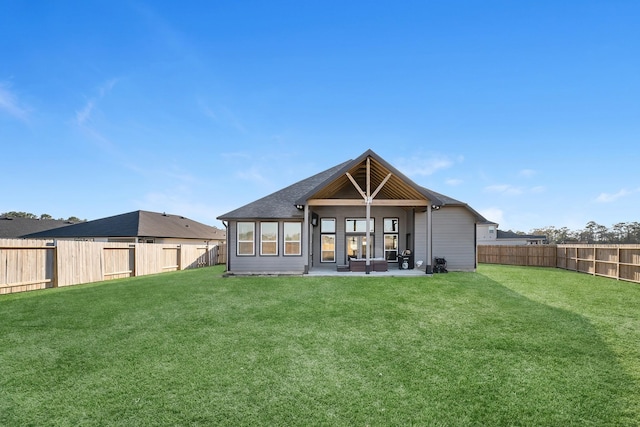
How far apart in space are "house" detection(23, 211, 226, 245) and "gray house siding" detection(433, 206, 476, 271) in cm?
1915

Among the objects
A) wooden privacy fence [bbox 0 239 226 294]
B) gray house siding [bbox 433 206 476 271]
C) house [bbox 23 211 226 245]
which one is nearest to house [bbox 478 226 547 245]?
gray house siding [bbox 433 206 476 271]

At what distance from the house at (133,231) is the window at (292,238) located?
12.7 meters

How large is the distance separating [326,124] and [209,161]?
322 inches

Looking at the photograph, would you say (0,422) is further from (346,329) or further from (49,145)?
Answer: (49,145)

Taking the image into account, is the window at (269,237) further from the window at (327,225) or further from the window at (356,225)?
the window at (356,225)

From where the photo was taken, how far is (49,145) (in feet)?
72.8

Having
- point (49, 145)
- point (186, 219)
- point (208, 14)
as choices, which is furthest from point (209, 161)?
point (186, 219)

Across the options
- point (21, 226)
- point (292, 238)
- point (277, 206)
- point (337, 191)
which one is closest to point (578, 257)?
point (337, 191)

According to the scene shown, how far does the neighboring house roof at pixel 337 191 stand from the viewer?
13.5 meters

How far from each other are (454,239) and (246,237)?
10.1 metres

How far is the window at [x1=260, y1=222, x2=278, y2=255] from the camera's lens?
15.4m

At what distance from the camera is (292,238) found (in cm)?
1545

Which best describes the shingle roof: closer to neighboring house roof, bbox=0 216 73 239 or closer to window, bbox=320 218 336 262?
window, bbox=320 218 336 262

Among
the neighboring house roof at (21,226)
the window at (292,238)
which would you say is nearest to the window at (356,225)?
the window at (292,238)
